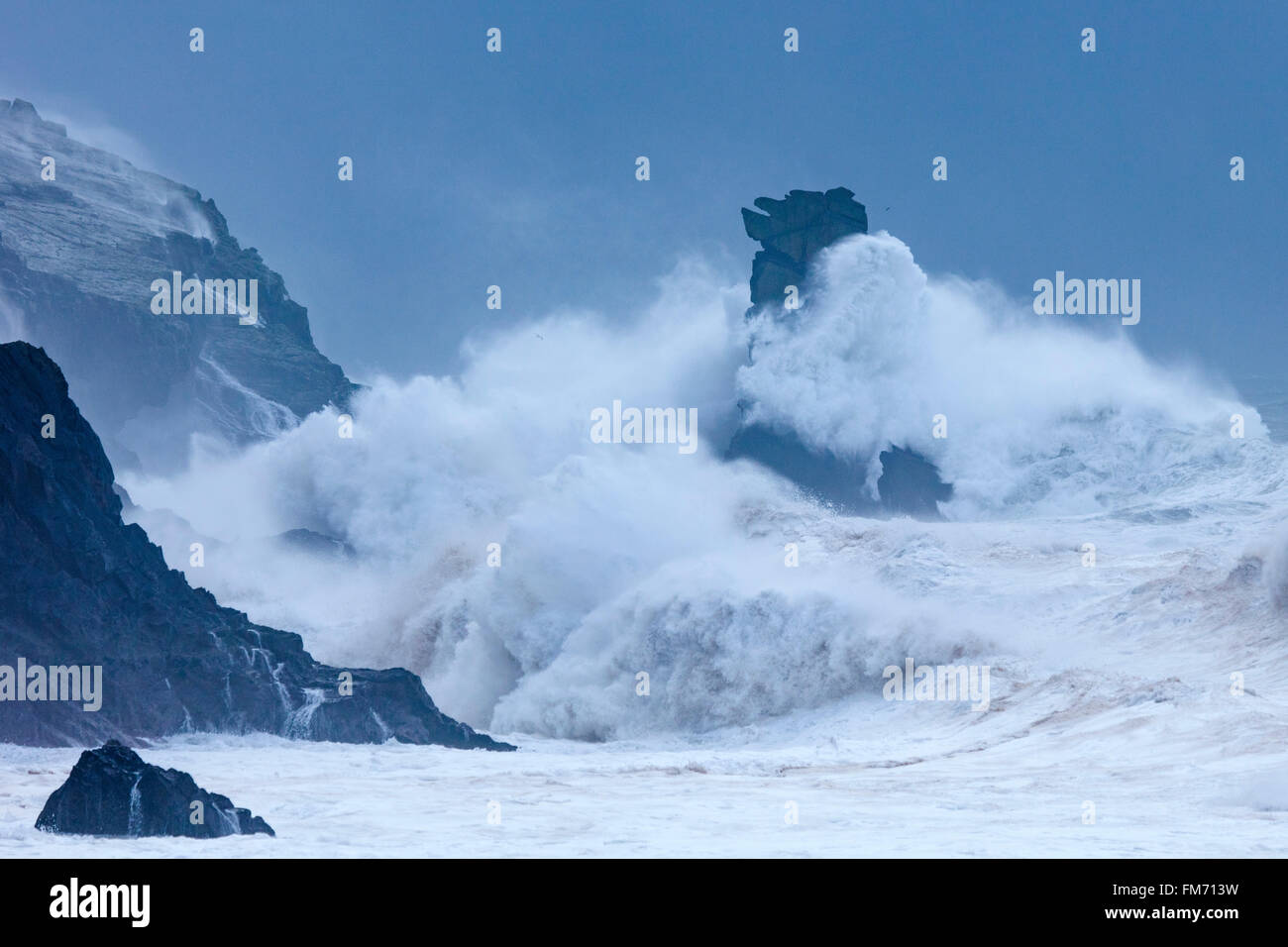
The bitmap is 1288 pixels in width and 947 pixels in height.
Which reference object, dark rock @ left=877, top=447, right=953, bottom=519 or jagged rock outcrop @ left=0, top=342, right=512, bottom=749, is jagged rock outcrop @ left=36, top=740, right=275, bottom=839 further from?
dark rock @ left=877, top=447, right=953, bottom=519

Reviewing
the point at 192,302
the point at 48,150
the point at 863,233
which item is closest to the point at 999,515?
the point at 863,233

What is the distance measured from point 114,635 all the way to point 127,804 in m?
22.8

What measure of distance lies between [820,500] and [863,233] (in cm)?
2675

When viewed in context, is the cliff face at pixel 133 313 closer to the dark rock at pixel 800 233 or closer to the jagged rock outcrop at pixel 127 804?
the dark rock at pixel 800 233

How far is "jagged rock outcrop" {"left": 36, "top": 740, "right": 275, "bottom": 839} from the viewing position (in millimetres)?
28859

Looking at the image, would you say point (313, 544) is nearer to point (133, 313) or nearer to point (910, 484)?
point (910, 484)

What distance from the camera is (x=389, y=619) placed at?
85250mm

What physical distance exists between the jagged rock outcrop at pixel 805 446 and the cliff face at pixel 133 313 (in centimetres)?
5460

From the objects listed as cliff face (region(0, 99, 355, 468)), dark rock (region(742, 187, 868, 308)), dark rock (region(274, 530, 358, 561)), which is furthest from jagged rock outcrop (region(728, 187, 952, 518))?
cliff face (region(0, 99, 355, 468))

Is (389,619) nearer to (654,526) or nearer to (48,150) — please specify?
(654,526)

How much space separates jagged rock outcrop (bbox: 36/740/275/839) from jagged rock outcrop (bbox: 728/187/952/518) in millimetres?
90061

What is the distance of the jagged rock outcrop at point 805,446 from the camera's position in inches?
4685

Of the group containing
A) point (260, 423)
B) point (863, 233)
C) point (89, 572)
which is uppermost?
point (863, 233)
